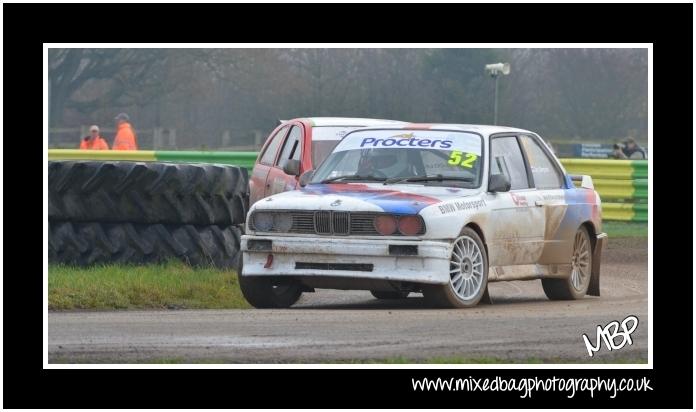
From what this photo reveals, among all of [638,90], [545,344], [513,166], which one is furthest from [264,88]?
[545,344]

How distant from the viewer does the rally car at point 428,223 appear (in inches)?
399

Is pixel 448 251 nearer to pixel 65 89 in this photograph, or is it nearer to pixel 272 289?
pixel 272 289

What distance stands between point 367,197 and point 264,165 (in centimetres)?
481

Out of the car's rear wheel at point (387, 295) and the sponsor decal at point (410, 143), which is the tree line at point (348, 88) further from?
the sponsor decal at point (410, 143)

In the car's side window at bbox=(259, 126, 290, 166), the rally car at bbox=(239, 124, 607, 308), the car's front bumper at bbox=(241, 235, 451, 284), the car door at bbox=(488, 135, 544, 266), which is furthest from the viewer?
the car's side window at bbox=(259, 126, 290, 166)

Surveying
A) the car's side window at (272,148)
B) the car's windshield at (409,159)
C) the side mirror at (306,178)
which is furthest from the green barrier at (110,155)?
the car's windshield at (409,159)

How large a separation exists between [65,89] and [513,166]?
41565 mm

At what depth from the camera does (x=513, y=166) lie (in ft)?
38.7

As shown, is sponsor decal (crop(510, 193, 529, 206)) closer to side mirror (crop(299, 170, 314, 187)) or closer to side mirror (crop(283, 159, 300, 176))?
side mirror (crop(299, 170, 314, 187))

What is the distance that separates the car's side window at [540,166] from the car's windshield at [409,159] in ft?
2.87

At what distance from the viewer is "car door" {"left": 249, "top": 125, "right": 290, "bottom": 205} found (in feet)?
48.5

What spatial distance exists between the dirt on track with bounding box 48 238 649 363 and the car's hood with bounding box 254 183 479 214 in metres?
0.78

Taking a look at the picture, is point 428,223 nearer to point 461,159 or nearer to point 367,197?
point 367,197

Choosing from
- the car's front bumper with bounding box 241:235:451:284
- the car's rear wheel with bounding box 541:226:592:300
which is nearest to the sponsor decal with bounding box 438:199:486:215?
the car's front bumper with bounding box 241:235:451:284
